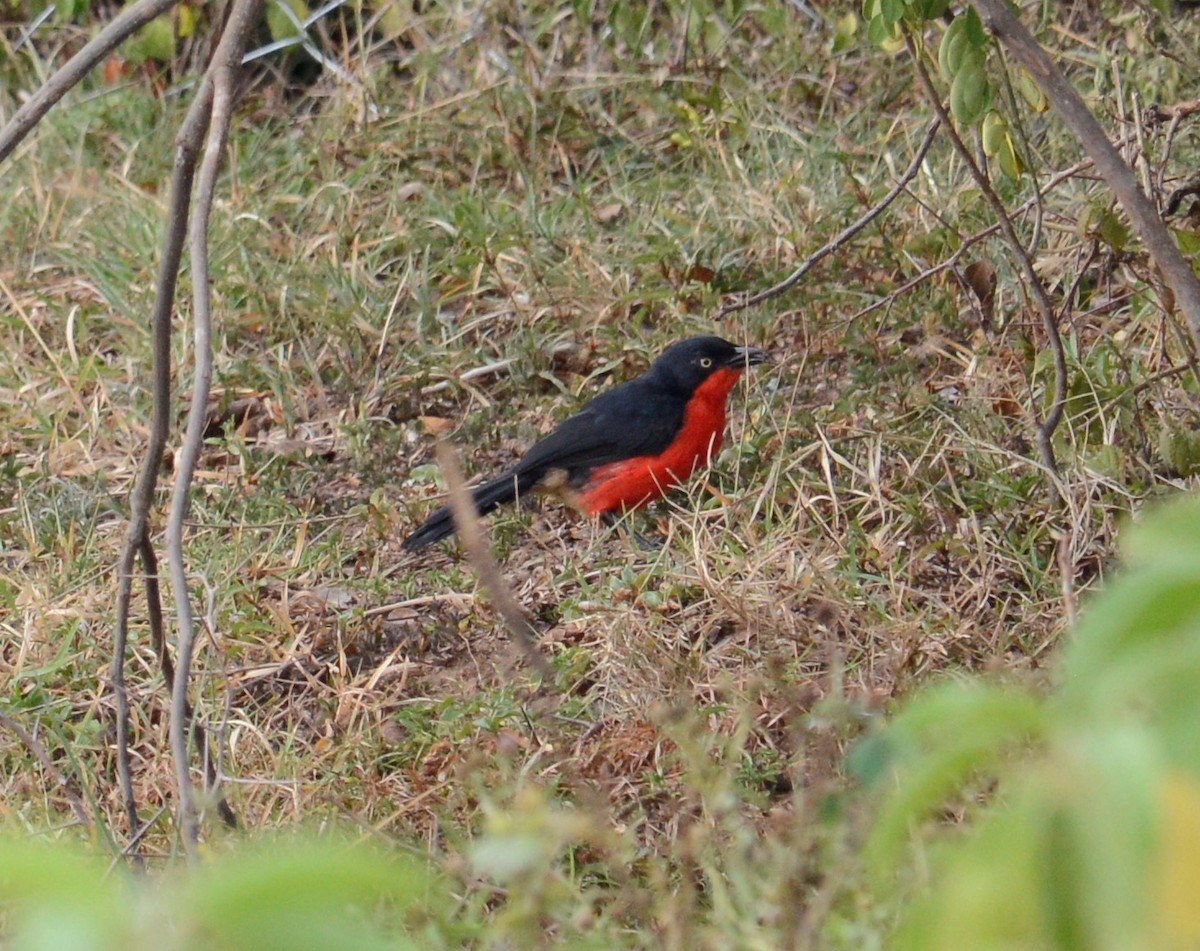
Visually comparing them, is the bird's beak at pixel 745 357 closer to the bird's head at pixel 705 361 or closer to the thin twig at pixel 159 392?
the bird's head at pixel 705 361

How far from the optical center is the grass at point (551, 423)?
11.7 feet

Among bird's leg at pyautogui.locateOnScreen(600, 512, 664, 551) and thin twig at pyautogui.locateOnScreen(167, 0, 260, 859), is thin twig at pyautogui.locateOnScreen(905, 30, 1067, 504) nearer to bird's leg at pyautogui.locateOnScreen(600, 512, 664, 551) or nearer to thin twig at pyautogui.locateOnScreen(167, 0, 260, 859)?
bird's leg at pyautogui.locateOnScreen(600, 512, 664, 551)

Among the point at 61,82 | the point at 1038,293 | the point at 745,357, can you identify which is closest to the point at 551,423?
the point at 745,357

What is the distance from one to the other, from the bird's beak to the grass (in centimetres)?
18

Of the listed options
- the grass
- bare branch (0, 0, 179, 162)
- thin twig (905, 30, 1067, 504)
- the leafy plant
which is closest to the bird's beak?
Result: the grass

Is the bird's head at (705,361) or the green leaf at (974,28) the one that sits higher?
the green leaf at (974,28)

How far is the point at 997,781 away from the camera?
2992 millimetres

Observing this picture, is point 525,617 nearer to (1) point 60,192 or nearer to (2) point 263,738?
(2) point 263,738

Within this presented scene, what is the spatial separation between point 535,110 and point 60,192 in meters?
2.22

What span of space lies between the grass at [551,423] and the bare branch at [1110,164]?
2.06 feet

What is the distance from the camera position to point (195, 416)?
264 centimetres

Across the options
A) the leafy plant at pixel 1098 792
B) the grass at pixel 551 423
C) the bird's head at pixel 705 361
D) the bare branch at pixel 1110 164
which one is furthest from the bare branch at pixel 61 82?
the bird's head at pixel 705 361

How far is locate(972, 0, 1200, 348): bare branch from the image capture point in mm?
2924

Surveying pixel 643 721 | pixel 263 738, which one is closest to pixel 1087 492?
pixel 643 721
